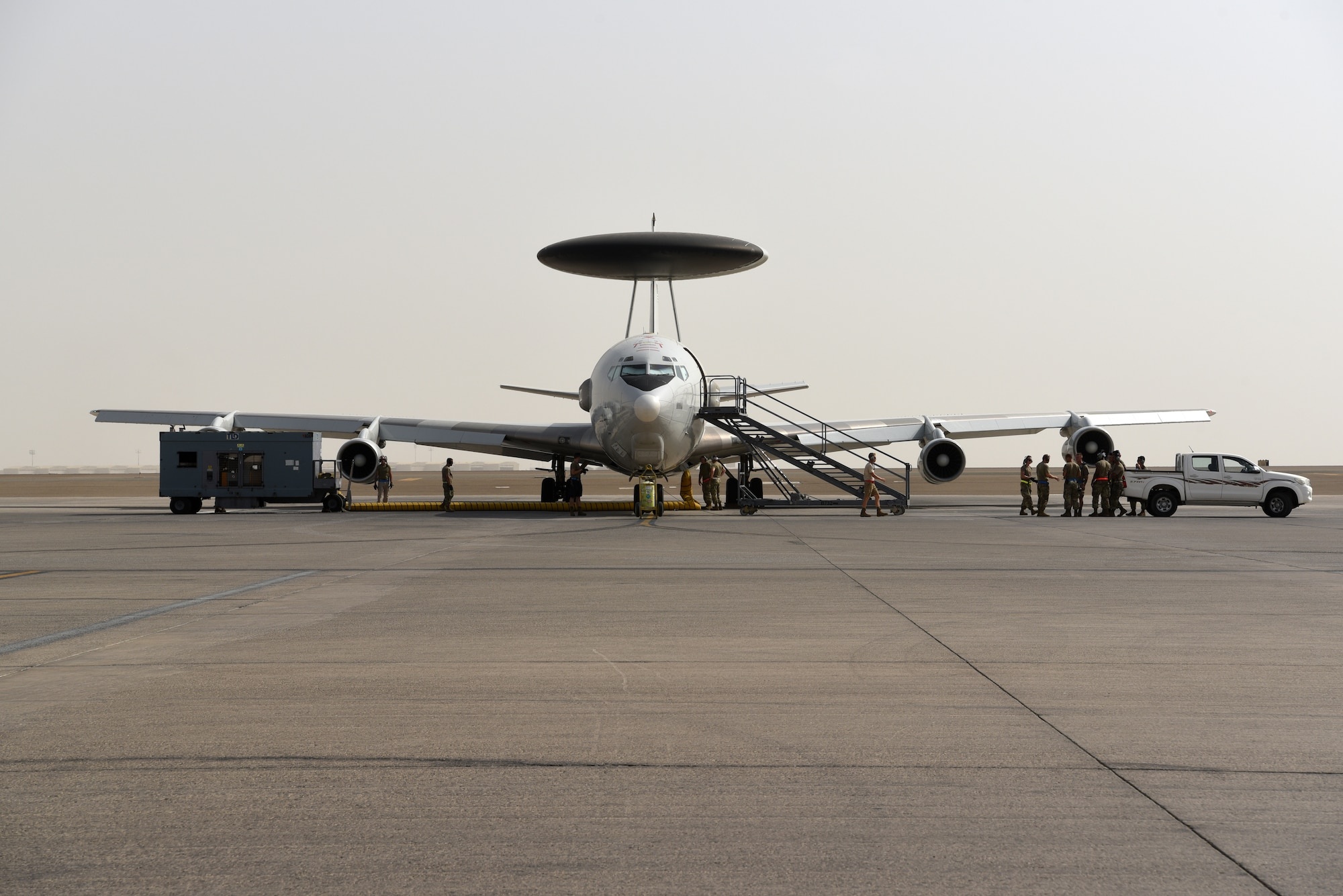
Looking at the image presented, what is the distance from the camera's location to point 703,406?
29188mm

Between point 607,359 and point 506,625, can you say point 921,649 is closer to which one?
point 506,625

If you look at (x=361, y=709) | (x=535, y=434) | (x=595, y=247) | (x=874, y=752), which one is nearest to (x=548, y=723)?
(x=361, y=709)

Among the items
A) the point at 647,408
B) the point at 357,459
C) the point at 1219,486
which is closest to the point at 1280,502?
the point at 1219,486

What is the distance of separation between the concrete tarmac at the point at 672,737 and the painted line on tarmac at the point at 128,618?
0.10m

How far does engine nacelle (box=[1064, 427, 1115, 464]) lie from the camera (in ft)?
107

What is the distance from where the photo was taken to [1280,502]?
28.1 meters

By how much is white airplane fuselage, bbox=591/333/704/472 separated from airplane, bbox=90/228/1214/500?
0.04 metres

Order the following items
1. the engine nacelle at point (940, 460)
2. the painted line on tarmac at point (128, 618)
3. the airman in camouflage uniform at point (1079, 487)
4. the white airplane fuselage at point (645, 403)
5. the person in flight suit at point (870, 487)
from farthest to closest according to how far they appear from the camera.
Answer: the engine nacelle at point (940, 460) < the airman in camouflage uniform at point (1079, 487) < the person in flight suit at point (870, 487) < the white airplane fuselage at point (645, 403) < the painted line on tarmac at point (128, 618)

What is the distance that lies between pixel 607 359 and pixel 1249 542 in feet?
50.6

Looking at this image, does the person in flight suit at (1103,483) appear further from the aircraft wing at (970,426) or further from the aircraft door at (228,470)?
the aircraft door at (228,470)

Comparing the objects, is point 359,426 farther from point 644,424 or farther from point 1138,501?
point 1138,501

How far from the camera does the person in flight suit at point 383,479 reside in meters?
32.7

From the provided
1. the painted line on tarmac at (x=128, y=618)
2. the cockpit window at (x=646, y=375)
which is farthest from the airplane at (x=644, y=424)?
the painted line on tarmac at (x=128, y=618)

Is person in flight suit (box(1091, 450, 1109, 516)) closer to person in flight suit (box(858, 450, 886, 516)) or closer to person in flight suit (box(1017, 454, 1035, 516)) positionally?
person in flight suit (box(1017, 454, 1035, 516))
